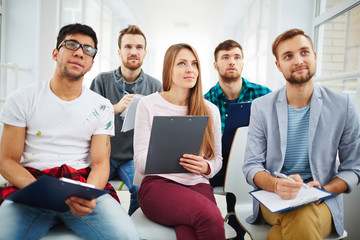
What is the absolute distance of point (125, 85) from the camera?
88.4 inches

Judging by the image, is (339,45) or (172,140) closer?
(172,140)

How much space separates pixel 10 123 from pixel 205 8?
18.3 feet

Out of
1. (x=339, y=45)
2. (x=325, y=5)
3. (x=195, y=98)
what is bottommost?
(x=195, y=98)

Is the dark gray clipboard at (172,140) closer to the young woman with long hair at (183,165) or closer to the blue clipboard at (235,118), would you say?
the young woman with long hair at (183,165)

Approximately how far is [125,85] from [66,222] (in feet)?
4.34

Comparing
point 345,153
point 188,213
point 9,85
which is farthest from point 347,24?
point 9,85

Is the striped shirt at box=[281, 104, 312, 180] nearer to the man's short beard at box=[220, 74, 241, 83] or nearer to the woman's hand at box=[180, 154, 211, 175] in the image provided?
the woman's hand at box=[180, 154, 211, 175]

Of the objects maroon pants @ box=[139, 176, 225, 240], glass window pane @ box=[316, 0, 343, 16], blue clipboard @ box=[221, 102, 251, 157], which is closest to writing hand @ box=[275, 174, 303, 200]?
maroon pants @ box=[139, 176, 225, 240]

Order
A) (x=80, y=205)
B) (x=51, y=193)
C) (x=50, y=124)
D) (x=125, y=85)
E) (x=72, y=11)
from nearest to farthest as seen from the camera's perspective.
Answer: (x=51, y=193)
(x=80, y=205)
(x=50, y=124)
(x=125, y=85)
(x=72, y=11)

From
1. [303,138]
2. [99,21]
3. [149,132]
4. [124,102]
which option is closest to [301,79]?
[303,138]

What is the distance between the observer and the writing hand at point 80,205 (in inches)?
42.5

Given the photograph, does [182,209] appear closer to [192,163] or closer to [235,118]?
[192,163]

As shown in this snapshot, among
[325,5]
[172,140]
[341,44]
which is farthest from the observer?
[325,5]

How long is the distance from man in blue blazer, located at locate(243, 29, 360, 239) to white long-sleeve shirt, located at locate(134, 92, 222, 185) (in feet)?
0.61
